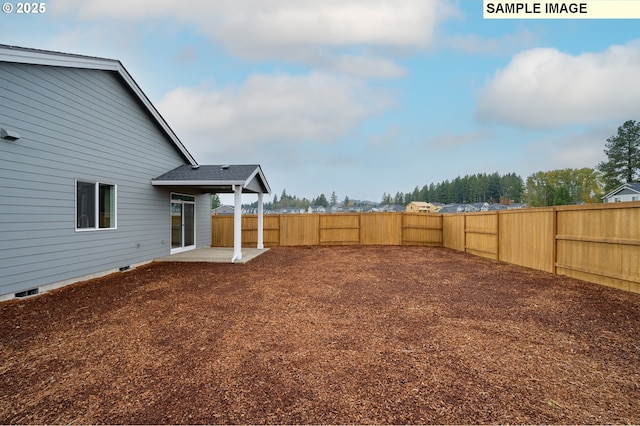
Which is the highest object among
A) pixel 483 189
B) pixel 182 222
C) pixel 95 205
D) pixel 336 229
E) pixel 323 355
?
pixel 483 189

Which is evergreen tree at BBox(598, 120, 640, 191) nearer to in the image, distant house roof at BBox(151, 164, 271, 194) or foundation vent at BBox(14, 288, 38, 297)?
distant house roof at BBox(151, 164, 271, 194)

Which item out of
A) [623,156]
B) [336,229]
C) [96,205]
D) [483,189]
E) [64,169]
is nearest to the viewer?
[64,169]

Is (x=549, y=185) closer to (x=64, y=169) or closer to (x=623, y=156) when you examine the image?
(x=623, y=156)

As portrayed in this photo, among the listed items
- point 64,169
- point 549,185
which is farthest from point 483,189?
point 64,169

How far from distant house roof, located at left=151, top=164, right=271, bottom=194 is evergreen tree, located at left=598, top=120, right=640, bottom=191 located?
135 ft

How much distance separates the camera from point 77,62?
6457mm

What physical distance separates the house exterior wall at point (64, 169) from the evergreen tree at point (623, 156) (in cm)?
4465

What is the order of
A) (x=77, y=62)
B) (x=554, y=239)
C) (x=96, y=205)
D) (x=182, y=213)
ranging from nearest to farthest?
(x=77, y=62)
(x=554, y=239)
(x=96, y=205)
(x=182, y=213)

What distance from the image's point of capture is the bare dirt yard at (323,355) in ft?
7.30

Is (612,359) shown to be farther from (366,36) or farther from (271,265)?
(366,36)

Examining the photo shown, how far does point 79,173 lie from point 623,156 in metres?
46.3

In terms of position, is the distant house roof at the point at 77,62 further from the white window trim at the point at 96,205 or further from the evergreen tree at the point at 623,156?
the evergreen tree at the point at 623,156

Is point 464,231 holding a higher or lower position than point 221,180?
lower

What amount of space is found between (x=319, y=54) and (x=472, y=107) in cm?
1099
